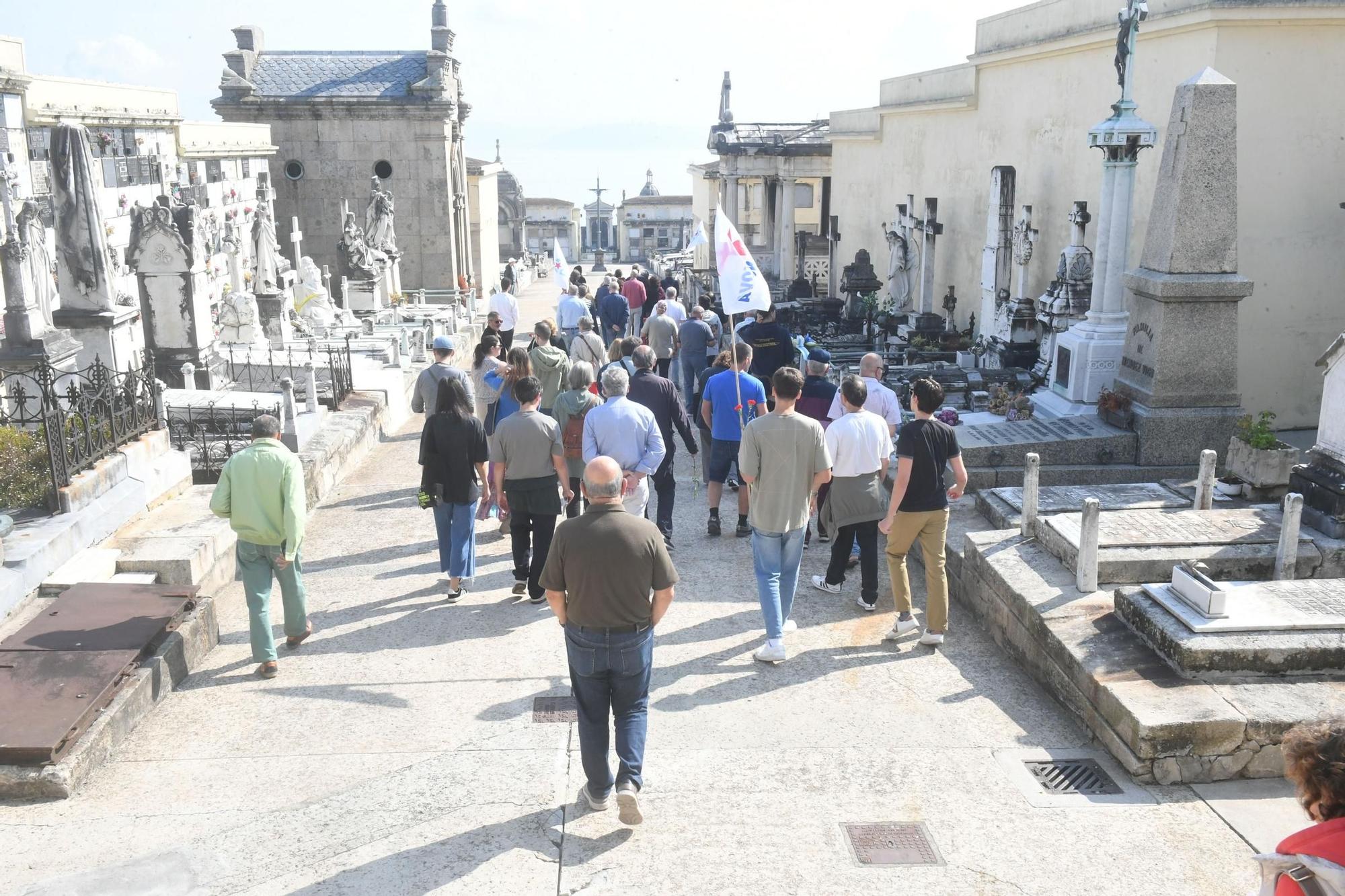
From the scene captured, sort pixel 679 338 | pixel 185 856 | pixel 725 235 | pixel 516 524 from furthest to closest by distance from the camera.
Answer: pixel 679 338
pixel 725 235
pixel 516 524
pixel 185 856

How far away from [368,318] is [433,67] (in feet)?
37.1

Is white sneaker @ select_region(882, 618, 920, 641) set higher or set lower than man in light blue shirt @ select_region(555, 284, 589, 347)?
lower

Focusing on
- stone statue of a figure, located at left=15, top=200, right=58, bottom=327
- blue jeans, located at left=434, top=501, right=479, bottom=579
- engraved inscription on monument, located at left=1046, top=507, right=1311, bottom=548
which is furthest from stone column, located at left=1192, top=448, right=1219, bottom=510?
stone statue of a figure, located at left=15, top=200, right=58, bottom=327

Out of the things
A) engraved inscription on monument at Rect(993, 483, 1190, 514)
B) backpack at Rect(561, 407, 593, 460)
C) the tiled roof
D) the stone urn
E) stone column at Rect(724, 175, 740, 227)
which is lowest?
engraved inscription on monument at Rect(993, 483, 1190, 514)

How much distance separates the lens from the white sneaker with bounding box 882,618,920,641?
7.14 m

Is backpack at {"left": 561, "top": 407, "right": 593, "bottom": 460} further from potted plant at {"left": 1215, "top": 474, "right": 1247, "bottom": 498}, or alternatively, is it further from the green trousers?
potted plant at {"left": 1215, "top": 474, "right": 1247, "bottom": 498}

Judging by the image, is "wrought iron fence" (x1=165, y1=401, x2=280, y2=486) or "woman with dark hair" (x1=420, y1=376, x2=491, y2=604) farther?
"wrought iron fence" (x1=165, y1=401, x2=280, y2=486)

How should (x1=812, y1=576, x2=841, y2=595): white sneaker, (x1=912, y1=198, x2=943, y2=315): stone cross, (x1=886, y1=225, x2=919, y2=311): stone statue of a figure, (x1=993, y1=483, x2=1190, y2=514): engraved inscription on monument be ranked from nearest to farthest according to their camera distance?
1. (x1=812, y1=576, x2=841, y2=595): white sneaker
2. (x1=993, y1=483, x2=1190, y2=514): engraved inscription on monument
3. (x1=912, y1=198, x2=943, y2=315): stone cross
4. (x1=886, y1=225, x2=919, y2=311): stone statue of a figure

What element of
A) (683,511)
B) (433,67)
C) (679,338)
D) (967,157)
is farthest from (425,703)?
(433,67)

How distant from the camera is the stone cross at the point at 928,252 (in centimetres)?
2119

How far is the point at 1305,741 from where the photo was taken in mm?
2994

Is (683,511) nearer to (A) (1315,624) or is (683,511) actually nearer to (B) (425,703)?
(B) (425,703)

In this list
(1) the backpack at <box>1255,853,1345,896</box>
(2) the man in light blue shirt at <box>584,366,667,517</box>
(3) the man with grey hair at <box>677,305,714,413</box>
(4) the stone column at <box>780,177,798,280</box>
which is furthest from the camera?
(4) the stone column at <box>780,177,798,280</box>

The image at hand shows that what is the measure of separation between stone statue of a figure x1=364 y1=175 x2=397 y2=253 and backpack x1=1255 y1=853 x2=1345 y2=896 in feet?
88.7
